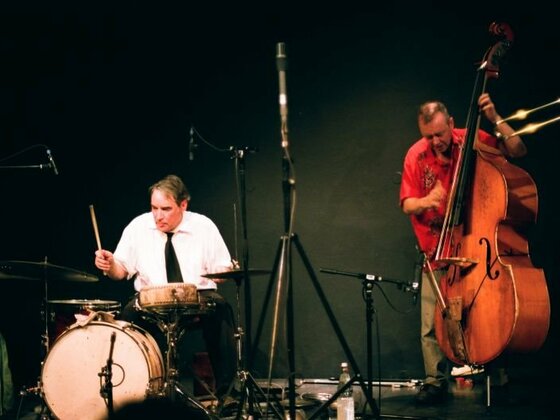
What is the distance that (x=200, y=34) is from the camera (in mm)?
5734

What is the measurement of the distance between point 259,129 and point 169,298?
212cm

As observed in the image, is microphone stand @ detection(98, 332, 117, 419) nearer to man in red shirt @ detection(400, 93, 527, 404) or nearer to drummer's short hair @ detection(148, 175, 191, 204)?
drummer's short hair @ detection(148, 175, 191, 204)

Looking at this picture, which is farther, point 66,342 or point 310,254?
point 310,254

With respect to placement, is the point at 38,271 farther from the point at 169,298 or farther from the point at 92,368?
the point at 169,298

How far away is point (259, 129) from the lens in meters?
5.66

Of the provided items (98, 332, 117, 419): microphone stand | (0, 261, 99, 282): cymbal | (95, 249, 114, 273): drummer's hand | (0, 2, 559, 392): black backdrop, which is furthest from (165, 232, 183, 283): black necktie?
(0, 2, 559, 392): black backdrop

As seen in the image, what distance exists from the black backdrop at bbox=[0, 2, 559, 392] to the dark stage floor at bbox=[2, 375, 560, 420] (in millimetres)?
316

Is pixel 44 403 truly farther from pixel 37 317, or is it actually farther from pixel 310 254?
pixel 310 254

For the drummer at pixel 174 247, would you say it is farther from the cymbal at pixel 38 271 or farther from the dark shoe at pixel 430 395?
the dark shoe at pixel 430 395

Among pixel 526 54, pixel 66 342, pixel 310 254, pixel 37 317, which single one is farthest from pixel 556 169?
pixel 37 317

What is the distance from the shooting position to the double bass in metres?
3.54

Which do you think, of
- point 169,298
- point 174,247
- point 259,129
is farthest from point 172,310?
point 259,129

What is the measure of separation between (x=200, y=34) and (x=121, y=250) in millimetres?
1969

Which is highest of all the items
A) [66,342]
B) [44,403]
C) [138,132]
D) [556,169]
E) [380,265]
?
[138,132]
